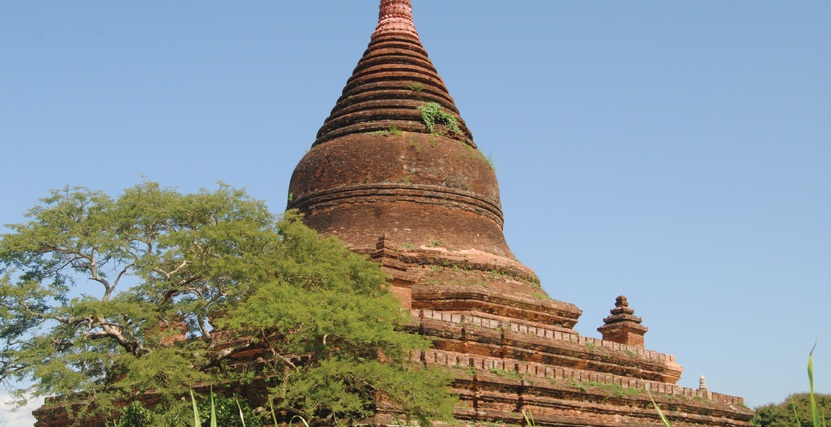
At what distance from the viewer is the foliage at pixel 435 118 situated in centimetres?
2222

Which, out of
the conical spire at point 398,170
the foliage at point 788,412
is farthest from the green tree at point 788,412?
the conical spire at point 398,170

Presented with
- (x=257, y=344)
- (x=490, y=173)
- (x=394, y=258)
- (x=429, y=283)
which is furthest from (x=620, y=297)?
(x=257, y=344)

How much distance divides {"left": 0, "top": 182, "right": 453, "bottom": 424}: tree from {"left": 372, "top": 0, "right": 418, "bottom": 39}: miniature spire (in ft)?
32.3

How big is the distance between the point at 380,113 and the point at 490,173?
314 cm

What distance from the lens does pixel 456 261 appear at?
64.3 ft

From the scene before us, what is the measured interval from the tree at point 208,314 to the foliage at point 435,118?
6.79 metres

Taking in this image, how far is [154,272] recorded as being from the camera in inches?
592

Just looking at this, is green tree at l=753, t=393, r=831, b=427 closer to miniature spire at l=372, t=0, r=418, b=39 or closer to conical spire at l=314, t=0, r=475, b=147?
conical spire at l=314, t=0, r=475, b=147

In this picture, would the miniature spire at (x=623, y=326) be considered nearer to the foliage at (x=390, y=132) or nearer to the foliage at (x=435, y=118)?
the foliage at (x=435, y=118)

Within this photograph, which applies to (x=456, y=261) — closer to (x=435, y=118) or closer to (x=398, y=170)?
(x=398, y=170)

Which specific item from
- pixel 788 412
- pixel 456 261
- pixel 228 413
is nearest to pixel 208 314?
pixel 228 413

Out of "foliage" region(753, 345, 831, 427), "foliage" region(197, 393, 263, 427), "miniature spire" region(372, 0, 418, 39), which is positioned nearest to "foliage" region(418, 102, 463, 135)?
"miniature spire" region(372, 0, 418, 39)

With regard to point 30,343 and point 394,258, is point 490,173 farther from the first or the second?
point 30,343

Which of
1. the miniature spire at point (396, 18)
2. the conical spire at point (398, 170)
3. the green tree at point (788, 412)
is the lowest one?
the green tree at point (788, 412)
